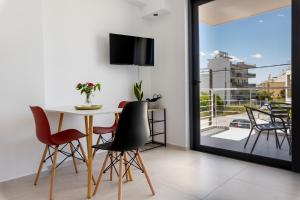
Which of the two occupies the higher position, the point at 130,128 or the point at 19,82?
the point at 19,82

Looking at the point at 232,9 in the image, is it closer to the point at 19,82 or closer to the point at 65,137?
the point at 65,137

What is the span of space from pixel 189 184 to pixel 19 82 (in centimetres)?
228

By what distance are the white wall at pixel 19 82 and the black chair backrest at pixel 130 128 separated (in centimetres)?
136

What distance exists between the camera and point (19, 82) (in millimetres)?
2486

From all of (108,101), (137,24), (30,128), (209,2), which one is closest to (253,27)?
(209,2)

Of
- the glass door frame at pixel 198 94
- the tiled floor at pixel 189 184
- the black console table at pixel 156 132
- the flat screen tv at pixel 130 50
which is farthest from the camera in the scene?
the black console table at pixel 156 132

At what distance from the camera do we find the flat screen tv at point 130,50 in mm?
3395

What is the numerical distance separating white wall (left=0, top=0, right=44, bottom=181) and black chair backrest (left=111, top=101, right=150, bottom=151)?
136 centimetres

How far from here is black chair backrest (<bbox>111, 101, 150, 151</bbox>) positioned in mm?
1835

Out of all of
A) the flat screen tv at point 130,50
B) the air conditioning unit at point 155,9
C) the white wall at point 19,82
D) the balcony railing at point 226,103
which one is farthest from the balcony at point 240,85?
the white wall at point 19,82

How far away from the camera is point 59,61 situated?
2.94 m

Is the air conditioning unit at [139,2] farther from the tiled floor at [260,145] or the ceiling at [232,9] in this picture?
the tiled floor at [260,145]

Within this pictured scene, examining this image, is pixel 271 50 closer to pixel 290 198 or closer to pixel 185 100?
pixel 185 100

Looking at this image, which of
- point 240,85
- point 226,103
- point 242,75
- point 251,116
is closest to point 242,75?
point 242,75
